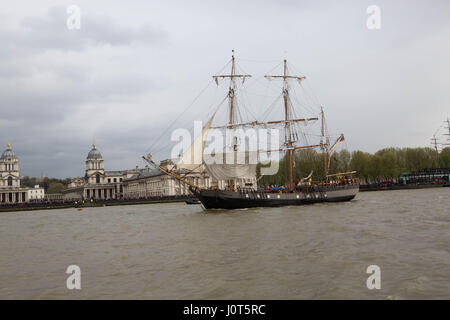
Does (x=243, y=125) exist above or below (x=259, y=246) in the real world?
above

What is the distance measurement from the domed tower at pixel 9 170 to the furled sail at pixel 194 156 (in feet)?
502

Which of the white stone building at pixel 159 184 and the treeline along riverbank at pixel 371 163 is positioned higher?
the treeline along riverbank at pixel 371 163

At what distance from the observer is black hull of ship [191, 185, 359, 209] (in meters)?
50.0

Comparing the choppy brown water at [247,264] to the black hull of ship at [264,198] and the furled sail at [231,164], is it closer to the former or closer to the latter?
the black hull of ship at [264,198]

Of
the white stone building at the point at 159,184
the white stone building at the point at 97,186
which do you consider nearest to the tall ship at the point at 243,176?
the white stone building at the point at 159,184

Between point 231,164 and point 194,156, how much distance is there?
508 centimetres

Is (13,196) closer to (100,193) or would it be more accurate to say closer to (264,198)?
(100,193)

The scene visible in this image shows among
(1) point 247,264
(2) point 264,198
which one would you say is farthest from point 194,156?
(1) point 247,264

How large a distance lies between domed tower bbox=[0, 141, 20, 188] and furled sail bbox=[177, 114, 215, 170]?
502 feet

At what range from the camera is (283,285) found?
12047 millimetres

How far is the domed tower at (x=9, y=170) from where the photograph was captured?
180625mm
